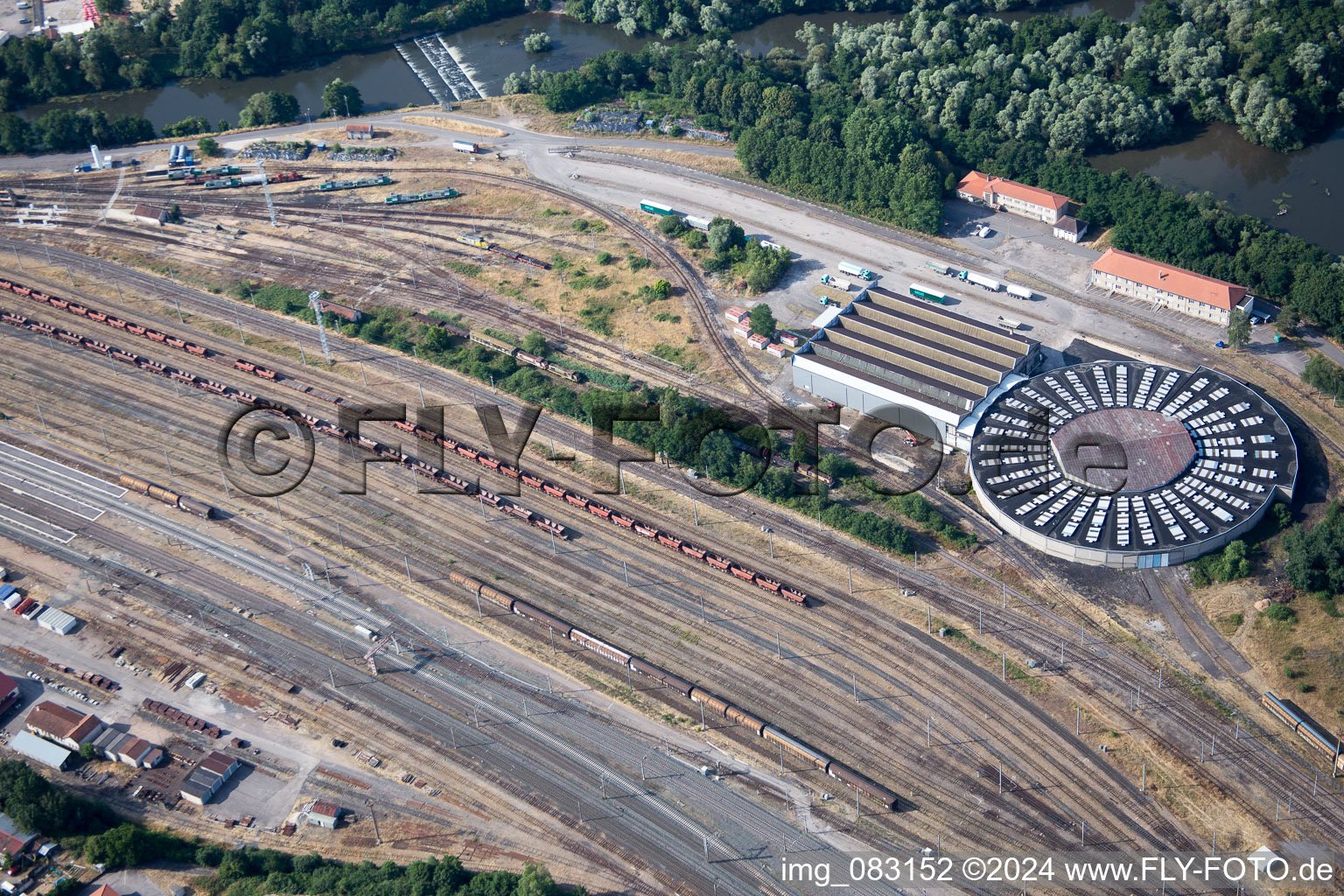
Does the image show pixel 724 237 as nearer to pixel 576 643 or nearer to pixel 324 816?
pixel 576 643

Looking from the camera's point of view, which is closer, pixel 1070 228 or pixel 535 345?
pixel 535 345

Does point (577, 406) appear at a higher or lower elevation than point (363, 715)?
higher

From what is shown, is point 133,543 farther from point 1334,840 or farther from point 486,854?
point 1334,840

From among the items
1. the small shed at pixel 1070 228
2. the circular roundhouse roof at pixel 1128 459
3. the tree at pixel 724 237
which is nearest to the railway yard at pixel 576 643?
the circular roundhouse roof at pixel 1128 459

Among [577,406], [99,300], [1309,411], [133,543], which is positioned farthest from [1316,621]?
[99,300]

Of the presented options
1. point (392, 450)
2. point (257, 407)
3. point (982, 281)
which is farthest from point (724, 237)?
point (257, 407)

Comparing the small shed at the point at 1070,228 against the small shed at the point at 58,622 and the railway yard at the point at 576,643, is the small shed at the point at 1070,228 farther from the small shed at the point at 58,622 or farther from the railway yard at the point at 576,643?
the small shed at the point at 58,622
